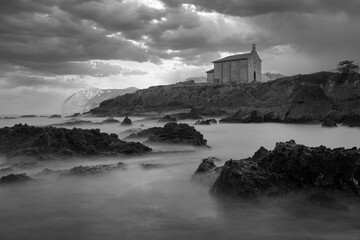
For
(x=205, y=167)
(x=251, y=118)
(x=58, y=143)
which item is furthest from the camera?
(x=251, y=118)

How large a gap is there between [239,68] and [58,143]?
208 ft

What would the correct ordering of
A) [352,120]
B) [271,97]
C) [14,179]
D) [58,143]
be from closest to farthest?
[14,179] < [58,143] < [352,120] < [271,97]

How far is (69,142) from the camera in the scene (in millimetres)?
12445

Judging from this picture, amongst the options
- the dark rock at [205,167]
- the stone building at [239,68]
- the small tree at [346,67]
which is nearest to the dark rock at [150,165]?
the dark rock at [205,167]

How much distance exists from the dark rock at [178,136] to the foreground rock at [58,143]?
2.34 metres

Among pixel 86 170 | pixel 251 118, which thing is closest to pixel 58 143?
pixel 86 170

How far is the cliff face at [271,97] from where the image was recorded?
106ft

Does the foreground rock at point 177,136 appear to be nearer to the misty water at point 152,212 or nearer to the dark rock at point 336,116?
the misty water at point 152,212

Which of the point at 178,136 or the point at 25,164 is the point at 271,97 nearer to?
the point at 178,136

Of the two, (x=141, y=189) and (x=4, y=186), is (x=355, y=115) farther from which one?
(x=4, y=186)

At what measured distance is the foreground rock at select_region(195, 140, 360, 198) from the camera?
670cm

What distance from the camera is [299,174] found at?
6.98 m

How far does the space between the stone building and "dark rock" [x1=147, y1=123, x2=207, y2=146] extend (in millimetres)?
57121

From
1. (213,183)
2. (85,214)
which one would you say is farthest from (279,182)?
(85,214)
